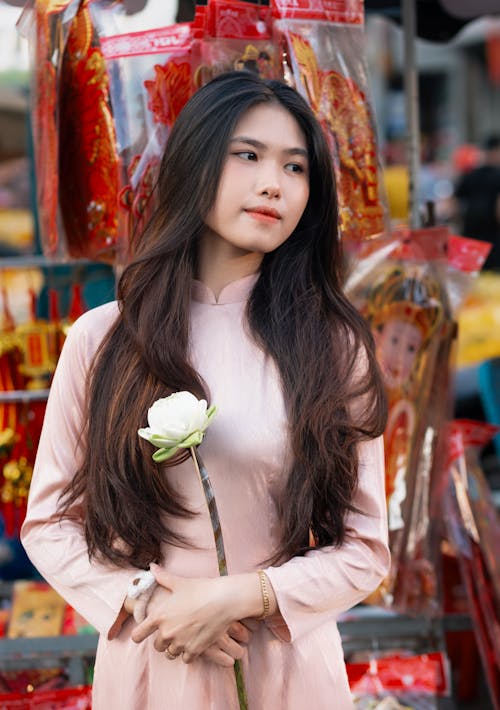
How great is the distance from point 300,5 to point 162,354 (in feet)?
2.84

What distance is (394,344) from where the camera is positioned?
2.75 metres

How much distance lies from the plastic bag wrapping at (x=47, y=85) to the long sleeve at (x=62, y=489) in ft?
2.09

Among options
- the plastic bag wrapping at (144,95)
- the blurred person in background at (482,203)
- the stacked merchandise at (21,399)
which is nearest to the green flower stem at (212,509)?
the plastic bag wrapping at (144,95)

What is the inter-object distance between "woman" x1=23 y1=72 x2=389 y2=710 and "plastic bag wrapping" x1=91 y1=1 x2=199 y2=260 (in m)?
0.40

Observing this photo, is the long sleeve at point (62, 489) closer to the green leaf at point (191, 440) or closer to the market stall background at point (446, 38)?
the green leaf at point (191, 440)

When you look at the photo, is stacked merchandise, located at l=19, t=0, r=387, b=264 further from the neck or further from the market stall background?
the neck

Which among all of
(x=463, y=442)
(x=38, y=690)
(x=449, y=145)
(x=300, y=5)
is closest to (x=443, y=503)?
(x=463, y=442)

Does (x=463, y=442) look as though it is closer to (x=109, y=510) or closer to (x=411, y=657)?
(x=411, y=657)

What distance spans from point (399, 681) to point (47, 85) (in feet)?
5.38

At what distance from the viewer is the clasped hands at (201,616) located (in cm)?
161

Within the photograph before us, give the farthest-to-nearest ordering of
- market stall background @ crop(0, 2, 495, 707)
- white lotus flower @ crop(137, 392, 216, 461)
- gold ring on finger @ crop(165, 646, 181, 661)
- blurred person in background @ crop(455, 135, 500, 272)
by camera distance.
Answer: blurred person in background @ crop(455, 135, 500, 272) → market stall background @ crop(0, 2, 495, 707) → gold ring on finger @ crop(165, 646, 181, 661) → white lotus flower @ crop(137, 392, 216, 461)

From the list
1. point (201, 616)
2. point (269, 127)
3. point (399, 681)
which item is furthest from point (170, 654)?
point (399, 681)

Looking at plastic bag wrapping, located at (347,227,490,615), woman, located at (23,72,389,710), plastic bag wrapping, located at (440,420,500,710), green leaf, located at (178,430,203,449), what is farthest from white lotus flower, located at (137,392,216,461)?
plastic bag wrapping, located at (440,420,500,710)

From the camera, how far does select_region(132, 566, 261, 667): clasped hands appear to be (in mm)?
1612
